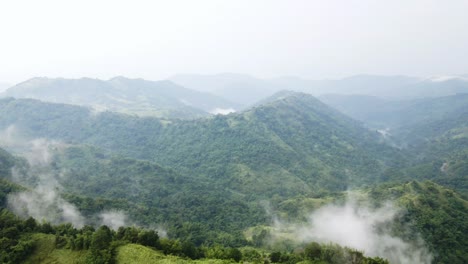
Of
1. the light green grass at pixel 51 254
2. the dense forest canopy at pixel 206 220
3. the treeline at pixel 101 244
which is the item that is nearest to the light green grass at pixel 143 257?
the dense forest canopy at pixel 206 220

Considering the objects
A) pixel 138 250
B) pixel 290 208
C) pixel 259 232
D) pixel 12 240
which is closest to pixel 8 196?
pixel 12 240

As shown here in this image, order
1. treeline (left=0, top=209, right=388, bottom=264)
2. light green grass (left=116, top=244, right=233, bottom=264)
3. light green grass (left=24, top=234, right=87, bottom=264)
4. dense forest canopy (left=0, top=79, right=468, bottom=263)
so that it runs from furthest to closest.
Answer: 1. dense forest canopy (left=0, top=79, right=468, bottom=263)
2. light green grass (left=24, top=234, right=87, bottom=264)
3. treeline (left=0, top=209, right=388, bottom=264)
4. light green grass (left=116, top=244, right=233, bottom=264)

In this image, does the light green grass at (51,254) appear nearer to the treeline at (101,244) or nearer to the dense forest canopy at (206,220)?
the dense forest canopy at (206,220)

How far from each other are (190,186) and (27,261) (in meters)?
121

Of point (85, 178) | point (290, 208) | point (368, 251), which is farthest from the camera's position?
point (85, 178)

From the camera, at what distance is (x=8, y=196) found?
98.1 metres

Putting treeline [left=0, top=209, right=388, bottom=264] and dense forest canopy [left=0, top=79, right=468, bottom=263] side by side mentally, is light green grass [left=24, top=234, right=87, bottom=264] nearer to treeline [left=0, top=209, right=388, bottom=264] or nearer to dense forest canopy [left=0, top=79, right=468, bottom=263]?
dense forest canopy [left=0, top=79, right=468, bottom=263]

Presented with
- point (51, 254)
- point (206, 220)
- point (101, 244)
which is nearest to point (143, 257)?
point (101, 244)

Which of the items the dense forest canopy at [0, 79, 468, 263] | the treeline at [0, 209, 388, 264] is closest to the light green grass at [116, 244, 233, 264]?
the dense forest canopy at [0, 79, 468, 263]

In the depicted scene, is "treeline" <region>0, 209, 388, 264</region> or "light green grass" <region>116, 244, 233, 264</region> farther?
"treeline" <region>0, 209, 388, 264</region>

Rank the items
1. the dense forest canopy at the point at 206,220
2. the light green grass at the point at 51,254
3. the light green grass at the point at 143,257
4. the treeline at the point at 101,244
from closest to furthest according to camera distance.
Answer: the light green grass at the point at 143,257 → the treeline at the point at 101,244 → the light green grass at the point at 51,254 → the dense forest canopy at the point at 206,220

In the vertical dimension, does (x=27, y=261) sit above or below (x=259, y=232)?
above

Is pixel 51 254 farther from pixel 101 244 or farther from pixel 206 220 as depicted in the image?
pixel 206 220

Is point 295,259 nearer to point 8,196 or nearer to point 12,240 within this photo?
point 12,240
